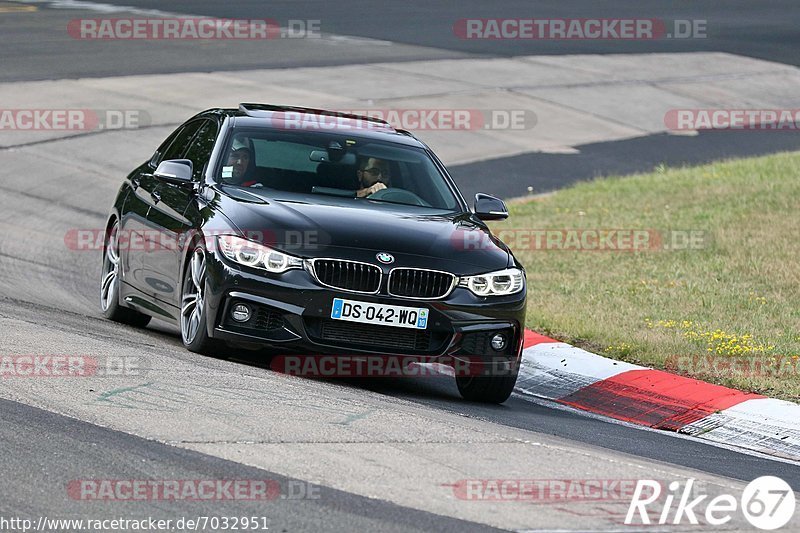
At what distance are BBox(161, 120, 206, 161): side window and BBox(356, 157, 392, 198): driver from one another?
146 cm

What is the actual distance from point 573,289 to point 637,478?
6.31 metres

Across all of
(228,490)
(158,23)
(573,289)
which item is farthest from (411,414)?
(158,23)

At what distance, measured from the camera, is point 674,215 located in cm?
1617

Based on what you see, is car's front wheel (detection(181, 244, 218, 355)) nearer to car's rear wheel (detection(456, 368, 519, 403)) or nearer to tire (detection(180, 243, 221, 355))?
tire (detection(180, 243, 221, 355))

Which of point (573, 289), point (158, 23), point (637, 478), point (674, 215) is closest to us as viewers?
point (637, 478)

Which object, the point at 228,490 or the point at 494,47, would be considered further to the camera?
the point at 494,47

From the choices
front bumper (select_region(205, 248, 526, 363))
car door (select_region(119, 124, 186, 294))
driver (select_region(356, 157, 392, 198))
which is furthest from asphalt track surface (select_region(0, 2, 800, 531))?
driver (select_region(356, 157, 392, 198))

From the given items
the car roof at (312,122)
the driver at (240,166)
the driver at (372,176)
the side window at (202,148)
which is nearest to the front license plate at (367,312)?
the driver at (372,176)

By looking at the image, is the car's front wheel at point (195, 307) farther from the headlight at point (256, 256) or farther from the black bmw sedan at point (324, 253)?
the headlight at point (256, 256)

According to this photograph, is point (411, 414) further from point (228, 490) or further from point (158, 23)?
point (158, 23)

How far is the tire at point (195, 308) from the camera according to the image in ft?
28.1

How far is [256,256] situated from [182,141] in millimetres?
2572

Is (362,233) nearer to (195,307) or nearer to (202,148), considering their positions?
(195,307)

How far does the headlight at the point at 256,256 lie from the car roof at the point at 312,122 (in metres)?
1.65
